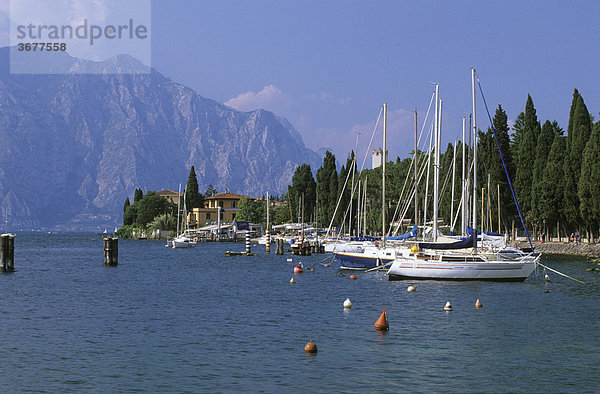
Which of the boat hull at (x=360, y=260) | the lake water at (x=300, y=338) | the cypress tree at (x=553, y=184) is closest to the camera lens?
the lake water at (x=300, y=338)

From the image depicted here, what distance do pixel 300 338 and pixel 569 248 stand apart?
242 feet

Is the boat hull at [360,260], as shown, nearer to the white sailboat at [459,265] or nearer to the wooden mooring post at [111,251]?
the white sailboat at [459,265]

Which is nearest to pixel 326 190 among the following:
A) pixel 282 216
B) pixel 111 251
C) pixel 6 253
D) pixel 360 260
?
pixel 282 216

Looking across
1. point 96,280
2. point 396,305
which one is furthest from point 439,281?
point 96,280

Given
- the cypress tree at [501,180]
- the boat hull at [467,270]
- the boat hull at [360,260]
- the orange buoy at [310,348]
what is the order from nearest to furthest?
the orange buoy at [310,348]
the boat hull at [467,270]
the boat hull at [360,260]
the cypress tree at [501,180]

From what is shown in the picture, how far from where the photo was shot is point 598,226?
299ft

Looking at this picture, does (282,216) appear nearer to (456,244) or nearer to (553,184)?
(553,184)

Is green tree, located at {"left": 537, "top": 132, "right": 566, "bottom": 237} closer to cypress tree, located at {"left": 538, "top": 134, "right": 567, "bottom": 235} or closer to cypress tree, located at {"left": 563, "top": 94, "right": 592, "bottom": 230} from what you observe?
cypress tree, located at {"left": 538, "top": 134, "right": 567, "bottom": 235}

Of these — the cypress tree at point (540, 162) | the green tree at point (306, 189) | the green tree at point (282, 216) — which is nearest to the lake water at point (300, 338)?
the cypress tree at point (540, 162)

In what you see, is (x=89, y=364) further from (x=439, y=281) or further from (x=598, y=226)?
(x=598, y=226)

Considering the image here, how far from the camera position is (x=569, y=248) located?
9506cm

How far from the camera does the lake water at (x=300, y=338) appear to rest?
2292cm

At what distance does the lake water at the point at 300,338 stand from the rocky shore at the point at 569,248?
3552 cm

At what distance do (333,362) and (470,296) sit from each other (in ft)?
75.8
